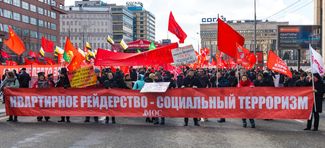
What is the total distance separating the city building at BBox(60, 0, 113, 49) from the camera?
152 m

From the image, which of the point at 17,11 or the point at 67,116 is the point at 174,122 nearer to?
the point at 67,116

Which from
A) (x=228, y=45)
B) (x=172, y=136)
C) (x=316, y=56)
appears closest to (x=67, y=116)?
(x=172, y=136)

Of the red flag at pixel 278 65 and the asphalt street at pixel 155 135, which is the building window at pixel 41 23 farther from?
the asphalt street at pixel 155 135

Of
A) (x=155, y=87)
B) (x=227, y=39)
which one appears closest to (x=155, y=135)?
(x=155, y=87)

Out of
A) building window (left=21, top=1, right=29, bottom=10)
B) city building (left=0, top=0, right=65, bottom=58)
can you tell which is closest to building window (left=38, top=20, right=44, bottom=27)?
city building (left=0, top=0, right=65, bottom=58)

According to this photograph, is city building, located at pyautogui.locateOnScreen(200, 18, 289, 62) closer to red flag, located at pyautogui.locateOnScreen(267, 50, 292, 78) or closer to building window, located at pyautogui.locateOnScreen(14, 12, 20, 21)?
building window, located at pyautogui.locateOnScreen(14, 12, 20, 21)

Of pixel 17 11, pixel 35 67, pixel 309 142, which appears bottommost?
pixel 309 142

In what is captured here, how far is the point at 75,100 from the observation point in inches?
497

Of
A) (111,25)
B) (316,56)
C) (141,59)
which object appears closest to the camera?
(316,56)

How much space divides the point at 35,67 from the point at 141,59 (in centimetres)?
1797

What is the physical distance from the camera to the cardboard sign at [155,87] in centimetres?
1212

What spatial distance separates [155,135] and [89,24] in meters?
144

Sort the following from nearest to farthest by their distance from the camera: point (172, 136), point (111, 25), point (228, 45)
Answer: point (172, 136) < point (228, 45) < point (111, 25)

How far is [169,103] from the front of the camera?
39.8 ft
